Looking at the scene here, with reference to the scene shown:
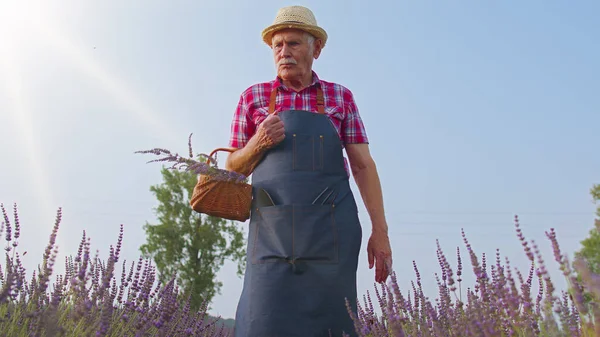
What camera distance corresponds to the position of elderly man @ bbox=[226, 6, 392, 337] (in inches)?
128

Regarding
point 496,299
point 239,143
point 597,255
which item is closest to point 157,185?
point 597,255

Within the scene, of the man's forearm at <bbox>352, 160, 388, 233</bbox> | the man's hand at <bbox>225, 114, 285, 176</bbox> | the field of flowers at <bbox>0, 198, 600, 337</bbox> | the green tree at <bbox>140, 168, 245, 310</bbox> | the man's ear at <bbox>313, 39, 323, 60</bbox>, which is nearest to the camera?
the field of flowers at <bbox>0, 198, 600, 337</bbox>

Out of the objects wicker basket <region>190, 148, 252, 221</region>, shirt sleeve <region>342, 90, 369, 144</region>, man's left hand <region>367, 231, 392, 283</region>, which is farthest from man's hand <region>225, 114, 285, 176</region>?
man's left hand <region>367, 231, 392, 283</region>

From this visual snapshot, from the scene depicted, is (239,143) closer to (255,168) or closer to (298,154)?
(255,168)

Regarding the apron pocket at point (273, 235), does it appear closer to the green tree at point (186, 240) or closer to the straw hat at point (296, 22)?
the straw hat at point (296, 22)

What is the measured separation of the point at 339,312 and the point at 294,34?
1631 millimetres

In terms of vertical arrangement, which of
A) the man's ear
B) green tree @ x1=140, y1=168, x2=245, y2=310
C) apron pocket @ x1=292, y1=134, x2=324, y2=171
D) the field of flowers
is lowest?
the field of flowers

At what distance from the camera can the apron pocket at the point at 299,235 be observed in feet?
10.7

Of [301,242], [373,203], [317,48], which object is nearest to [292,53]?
[317,48]

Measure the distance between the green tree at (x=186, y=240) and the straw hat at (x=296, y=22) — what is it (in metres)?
14.9

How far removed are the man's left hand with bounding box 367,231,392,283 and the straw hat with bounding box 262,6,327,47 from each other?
1267mm

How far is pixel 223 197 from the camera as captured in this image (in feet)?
11.2

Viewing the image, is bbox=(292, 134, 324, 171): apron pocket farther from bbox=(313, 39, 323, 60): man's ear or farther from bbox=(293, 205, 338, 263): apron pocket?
bbox=(313, 39, 323, 60): man's ear

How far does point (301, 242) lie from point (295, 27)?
1.28 metres
